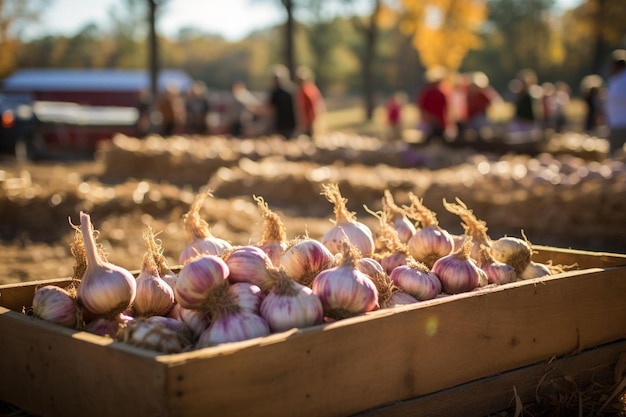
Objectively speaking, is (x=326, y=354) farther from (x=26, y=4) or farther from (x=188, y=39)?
(x=188, y=39)

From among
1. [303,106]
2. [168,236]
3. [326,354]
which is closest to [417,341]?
[326,354]

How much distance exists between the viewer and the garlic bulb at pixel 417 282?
269 centimetres

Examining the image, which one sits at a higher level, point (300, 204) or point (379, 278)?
point (379, 278)

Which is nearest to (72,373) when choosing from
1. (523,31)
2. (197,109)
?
(197,109)

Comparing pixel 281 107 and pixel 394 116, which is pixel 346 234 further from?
pixel 394 116

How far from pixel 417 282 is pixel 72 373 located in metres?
1.19

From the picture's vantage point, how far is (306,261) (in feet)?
8.62

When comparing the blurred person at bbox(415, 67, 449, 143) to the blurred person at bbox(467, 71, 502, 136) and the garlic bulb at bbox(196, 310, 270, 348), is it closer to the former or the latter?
the blurred person at bbox(467, 71, 502, 136)

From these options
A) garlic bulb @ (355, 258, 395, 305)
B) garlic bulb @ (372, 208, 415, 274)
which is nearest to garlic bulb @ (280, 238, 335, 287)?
garlic bulb @ (355, 258, 395, 305)

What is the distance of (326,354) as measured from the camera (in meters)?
2.19

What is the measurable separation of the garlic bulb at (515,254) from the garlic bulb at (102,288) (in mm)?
1520

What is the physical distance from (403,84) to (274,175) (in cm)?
5172

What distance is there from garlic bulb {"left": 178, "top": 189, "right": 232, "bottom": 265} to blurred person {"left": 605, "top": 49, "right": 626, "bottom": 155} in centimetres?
676

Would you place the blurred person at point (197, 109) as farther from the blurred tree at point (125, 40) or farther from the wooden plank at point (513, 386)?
the blurred tree at point (125, 40)
